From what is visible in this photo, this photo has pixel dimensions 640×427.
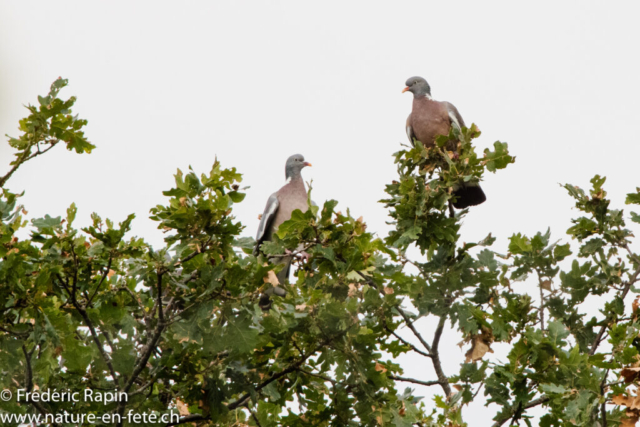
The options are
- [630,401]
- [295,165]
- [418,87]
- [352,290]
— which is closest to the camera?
[630,401]

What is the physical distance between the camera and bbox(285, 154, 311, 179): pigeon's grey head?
28.0 feet

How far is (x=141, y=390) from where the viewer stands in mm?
3885

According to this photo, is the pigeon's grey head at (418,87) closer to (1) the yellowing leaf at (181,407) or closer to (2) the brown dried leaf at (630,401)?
(1) the yellowing leaf at (181,407)

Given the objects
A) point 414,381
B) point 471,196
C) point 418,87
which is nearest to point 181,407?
point 414,381

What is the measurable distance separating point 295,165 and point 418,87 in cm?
177

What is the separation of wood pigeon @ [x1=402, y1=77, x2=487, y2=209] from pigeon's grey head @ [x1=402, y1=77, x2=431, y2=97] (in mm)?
95

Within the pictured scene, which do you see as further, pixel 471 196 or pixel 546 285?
pixel 471 196

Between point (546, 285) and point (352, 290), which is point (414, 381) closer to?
point (546, 285)

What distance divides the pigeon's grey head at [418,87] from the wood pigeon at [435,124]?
0.10m

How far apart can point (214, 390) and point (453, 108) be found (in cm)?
477

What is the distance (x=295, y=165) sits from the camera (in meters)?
8.56

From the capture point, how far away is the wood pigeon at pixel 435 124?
7176 mm

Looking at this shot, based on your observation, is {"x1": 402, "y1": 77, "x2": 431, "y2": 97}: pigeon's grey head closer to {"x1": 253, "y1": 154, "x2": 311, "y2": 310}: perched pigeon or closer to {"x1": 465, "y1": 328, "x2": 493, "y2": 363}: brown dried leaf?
{"x1": 253, "y1": 154, "x2": 311, "y2": 310}: perched pigeon

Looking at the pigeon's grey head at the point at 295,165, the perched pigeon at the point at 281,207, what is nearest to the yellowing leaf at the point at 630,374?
the perched pigeon at the point at 281,207
